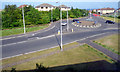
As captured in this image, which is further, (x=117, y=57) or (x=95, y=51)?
(x=95, y=51)

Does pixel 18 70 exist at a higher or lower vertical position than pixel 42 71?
lower

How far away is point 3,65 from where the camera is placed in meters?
12.8

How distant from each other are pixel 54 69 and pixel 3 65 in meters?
5.71

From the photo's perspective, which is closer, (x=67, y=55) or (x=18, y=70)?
(x=18, y=70)

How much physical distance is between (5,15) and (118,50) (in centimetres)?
3062

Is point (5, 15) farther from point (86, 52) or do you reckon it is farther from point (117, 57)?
point (117, 57)

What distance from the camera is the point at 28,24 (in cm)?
3953

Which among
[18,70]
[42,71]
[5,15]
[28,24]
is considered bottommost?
[18,70]

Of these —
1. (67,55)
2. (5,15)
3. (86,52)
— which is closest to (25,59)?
(67,55)

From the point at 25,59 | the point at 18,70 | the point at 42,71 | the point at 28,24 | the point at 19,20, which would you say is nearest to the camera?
the point at 42,71

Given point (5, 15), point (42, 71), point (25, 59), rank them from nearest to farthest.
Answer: point (42, 71) < point (25, 59) < point (5, 15)

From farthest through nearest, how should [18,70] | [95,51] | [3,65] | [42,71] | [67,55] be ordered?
1. [95,51]
2. [67,55]
3. [3,65]
4. [18,70]
5. [42,71]

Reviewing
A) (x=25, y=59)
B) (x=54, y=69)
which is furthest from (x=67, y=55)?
(x=25, y=59)

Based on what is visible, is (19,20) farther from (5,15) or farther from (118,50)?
(118,50)
